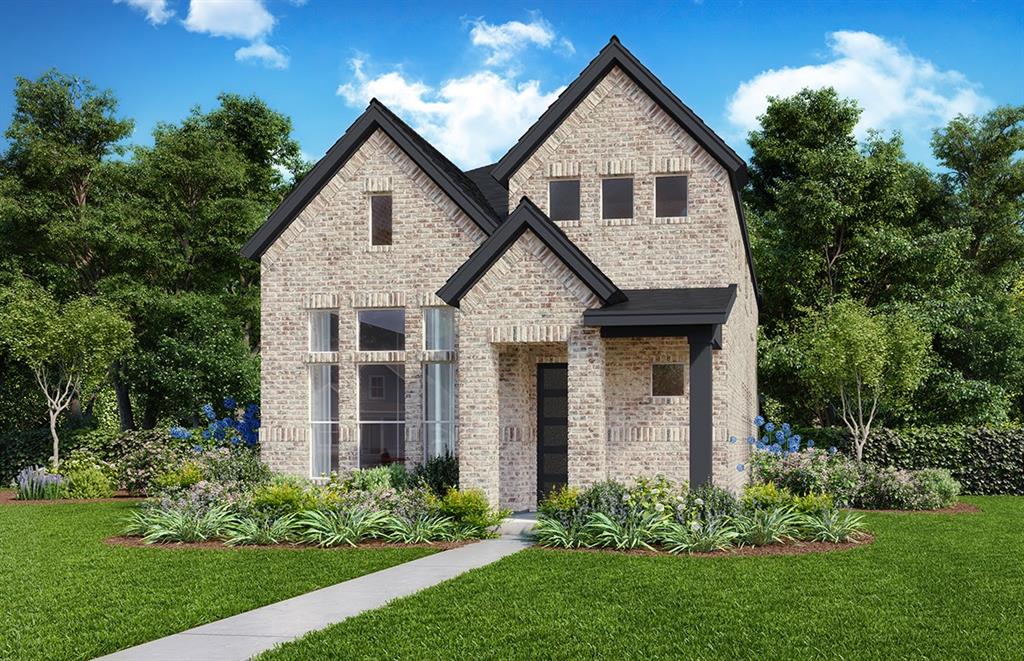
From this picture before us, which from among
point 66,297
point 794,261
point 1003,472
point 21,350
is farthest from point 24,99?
point 1003,472

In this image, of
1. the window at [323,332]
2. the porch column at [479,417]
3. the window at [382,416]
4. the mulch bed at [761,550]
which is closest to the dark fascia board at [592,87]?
the porch column at [479,417]

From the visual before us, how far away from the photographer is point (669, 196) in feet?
62.7

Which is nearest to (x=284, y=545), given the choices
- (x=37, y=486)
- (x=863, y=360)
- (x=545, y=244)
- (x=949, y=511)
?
(x=545, y=244)

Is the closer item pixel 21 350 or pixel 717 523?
pixel 717 523

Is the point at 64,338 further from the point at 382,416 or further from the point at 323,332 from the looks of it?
the point at 382,416

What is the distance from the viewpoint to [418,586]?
36.6 feet

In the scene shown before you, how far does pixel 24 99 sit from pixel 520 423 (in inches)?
788

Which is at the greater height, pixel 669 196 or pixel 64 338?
pixel 669 196

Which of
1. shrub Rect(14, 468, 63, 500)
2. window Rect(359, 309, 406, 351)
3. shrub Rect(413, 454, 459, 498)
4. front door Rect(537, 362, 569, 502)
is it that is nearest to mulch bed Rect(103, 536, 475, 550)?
shrub Rect(413, 454, 459, 498)

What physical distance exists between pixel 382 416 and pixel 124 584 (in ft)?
28.6

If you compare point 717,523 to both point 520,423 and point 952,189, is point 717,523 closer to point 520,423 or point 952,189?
point 520,423

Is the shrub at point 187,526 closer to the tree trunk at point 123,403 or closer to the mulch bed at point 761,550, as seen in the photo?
the mulch bed at point 761,550

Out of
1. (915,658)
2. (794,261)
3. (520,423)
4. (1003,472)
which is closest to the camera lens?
(915,658)

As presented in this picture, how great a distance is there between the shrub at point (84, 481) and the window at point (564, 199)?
1265cm
